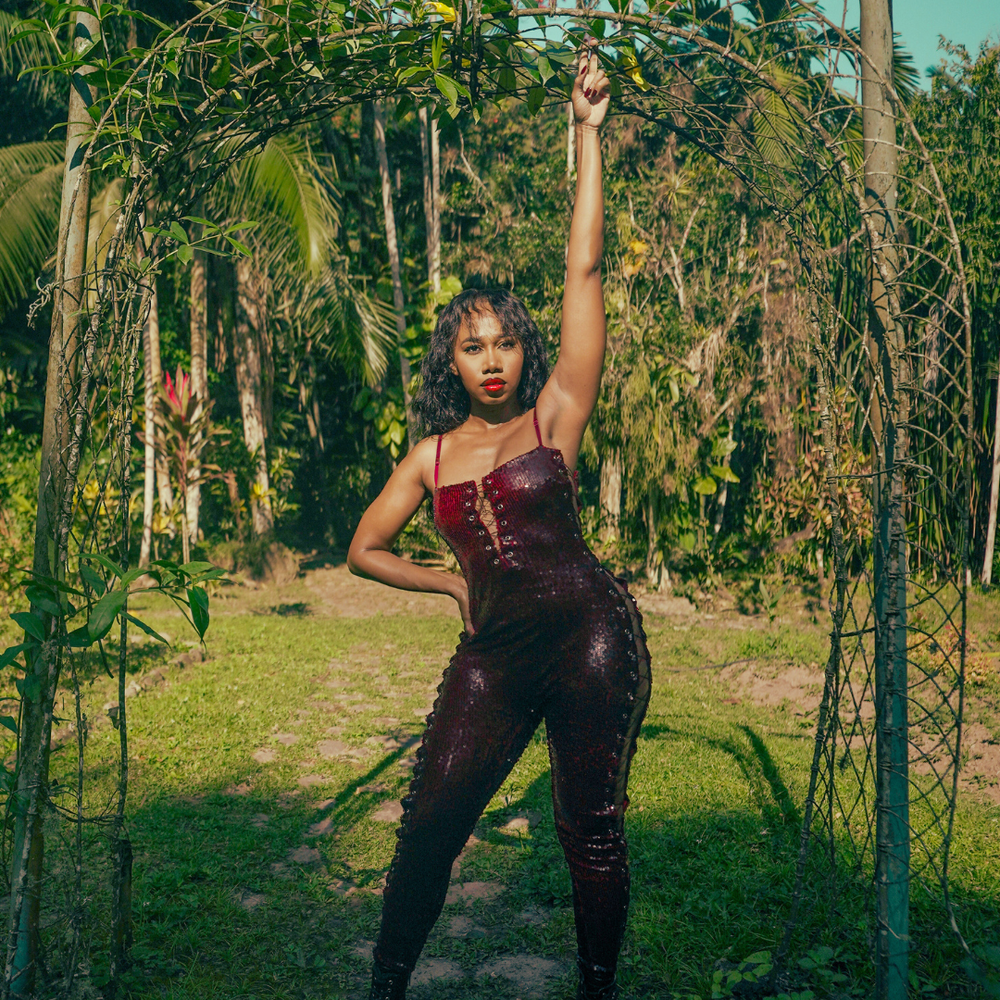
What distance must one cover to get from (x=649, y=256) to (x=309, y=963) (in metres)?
8.21

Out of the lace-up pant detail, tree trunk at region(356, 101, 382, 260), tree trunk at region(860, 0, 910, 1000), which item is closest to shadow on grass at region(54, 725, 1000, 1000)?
tree trunk at region(860, 0, 910, 1000)

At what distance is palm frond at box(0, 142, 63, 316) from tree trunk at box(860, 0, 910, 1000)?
831 cm

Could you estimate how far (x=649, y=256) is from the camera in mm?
9750

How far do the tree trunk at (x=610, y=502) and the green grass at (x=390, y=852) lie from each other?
11.2 feet

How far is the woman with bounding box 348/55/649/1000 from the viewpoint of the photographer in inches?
88.4

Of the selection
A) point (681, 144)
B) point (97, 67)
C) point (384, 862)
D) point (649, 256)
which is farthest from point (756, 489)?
point (97, 67)

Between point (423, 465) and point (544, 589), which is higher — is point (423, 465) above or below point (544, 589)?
above

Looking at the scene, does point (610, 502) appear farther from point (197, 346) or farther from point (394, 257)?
point (197, 346)

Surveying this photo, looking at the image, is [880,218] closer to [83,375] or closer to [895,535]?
[895,535]

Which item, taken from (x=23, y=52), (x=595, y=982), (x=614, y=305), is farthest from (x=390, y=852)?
(x=23, y=52)

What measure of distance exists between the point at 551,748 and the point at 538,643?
296 millimetres

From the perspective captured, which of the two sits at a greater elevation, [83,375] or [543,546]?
[83,375]

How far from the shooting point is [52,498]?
2.41 metres

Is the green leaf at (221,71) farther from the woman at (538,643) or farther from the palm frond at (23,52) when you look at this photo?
the palm frond at (23,52)
